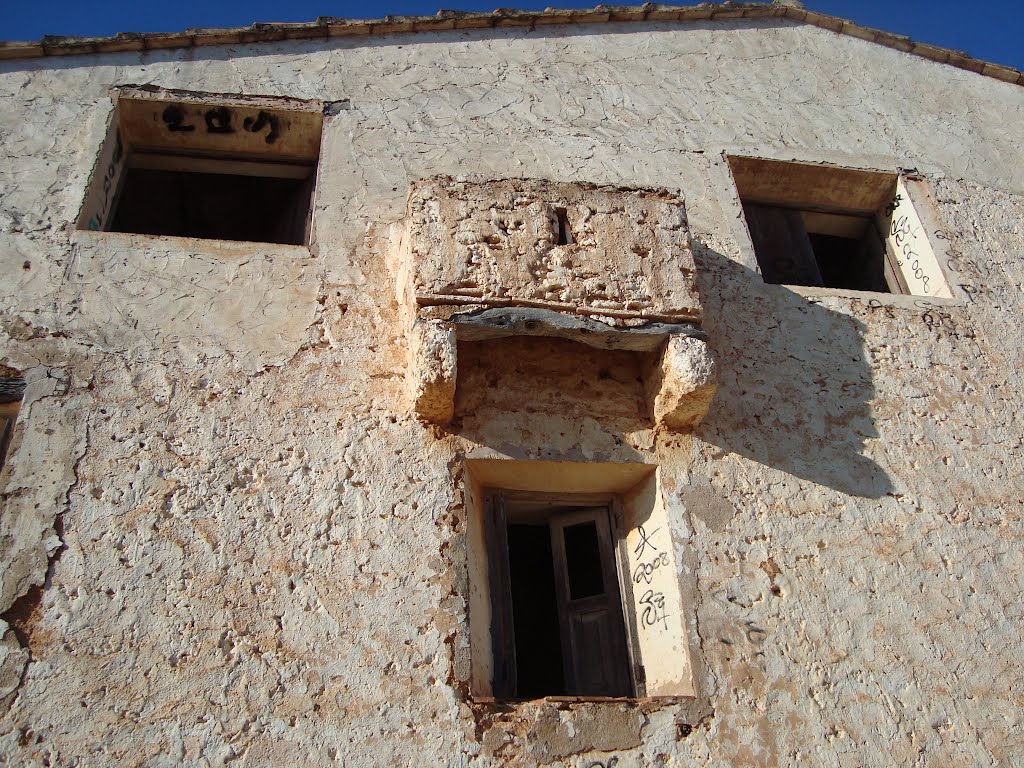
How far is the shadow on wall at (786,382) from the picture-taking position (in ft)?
14.4

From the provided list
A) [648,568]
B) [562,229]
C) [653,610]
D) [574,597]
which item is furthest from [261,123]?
[653,610]

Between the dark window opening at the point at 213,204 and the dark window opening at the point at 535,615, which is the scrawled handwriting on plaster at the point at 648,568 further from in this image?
the dark window opening at the point at 213,204

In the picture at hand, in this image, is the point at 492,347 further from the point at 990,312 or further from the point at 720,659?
the point at 990,312

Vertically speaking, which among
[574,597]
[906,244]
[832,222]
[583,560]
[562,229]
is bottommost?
[574,597]

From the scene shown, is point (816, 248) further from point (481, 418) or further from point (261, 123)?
point (261, 123)

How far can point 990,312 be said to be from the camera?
527 cm

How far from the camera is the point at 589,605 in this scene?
4.26m

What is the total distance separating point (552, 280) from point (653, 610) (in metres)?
1.51

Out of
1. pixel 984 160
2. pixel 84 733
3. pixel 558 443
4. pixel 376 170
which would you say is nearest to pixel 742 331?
pixel 558 443

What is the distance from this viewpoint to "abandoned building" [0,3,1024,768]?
3549 mm

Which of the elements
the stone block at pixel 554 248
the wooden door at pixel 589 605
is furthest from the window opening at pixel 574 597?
the stone block at pixel 554 248

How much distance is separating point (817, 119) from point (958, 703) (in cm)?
372

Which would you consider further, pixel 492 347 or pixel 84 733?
pixel 492 347

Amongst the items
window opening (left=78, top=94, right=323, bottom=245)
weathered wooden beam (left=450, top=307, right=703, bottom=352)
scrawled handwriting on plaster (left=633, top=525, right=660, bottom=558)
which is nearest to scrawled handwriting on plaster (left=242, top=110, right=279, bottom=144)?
window opening (left=78, top=94, right=323, bottom=245)
